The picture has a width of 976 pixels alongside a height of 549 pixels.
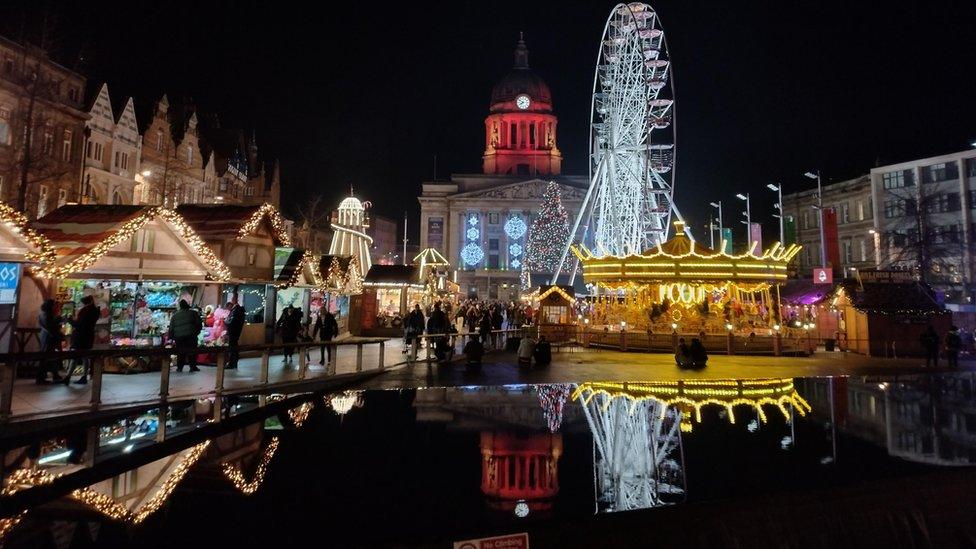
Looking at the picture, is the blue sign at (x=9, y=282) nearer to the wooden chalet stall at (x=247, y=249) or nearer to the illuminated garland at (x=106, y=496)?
the wooden chalet stall at (x=247, y=249)

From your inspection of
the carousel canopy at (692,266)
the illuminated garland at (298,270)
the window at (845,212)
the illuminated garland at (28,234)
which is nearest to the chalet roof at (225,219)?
the illuminated garland at (298,270)

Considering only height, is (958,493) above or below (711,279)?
below

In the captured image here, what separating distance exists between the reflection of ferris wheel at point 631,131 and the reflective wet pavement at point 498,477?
25.4 metres

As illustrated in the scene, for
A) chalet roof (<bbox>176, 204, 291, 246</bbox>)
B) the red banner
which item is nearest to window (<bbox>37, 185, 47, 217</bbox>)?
chalet roof (<bbox>176, 204, 291, 246</bbox>)

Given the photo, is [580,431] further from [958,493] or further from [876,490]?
[958,493]

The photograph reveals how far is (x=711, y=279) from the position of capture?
82.6ft

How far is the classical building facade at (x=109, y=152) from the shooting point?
117 ft

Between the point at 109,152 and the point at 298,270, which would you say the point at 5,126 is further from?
the point at 298,270

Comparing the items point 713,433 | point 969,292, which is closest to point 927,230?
point 969,292

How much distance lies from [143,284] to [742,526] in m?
16.0

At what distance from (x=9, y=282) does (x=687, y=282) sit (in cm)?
2396

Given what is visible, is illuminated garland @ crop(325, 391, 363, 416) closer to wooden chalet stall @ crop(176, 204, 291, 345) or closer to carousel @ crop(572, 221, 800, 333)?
wooden chalet stall @ crop(176, 204, 291, 345)

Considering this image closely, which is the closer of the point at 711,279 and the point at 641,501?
the point at 641,501

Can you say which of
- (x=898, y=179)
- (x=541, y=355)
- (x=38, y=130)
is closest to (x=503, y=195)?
(x=898, y=179)
